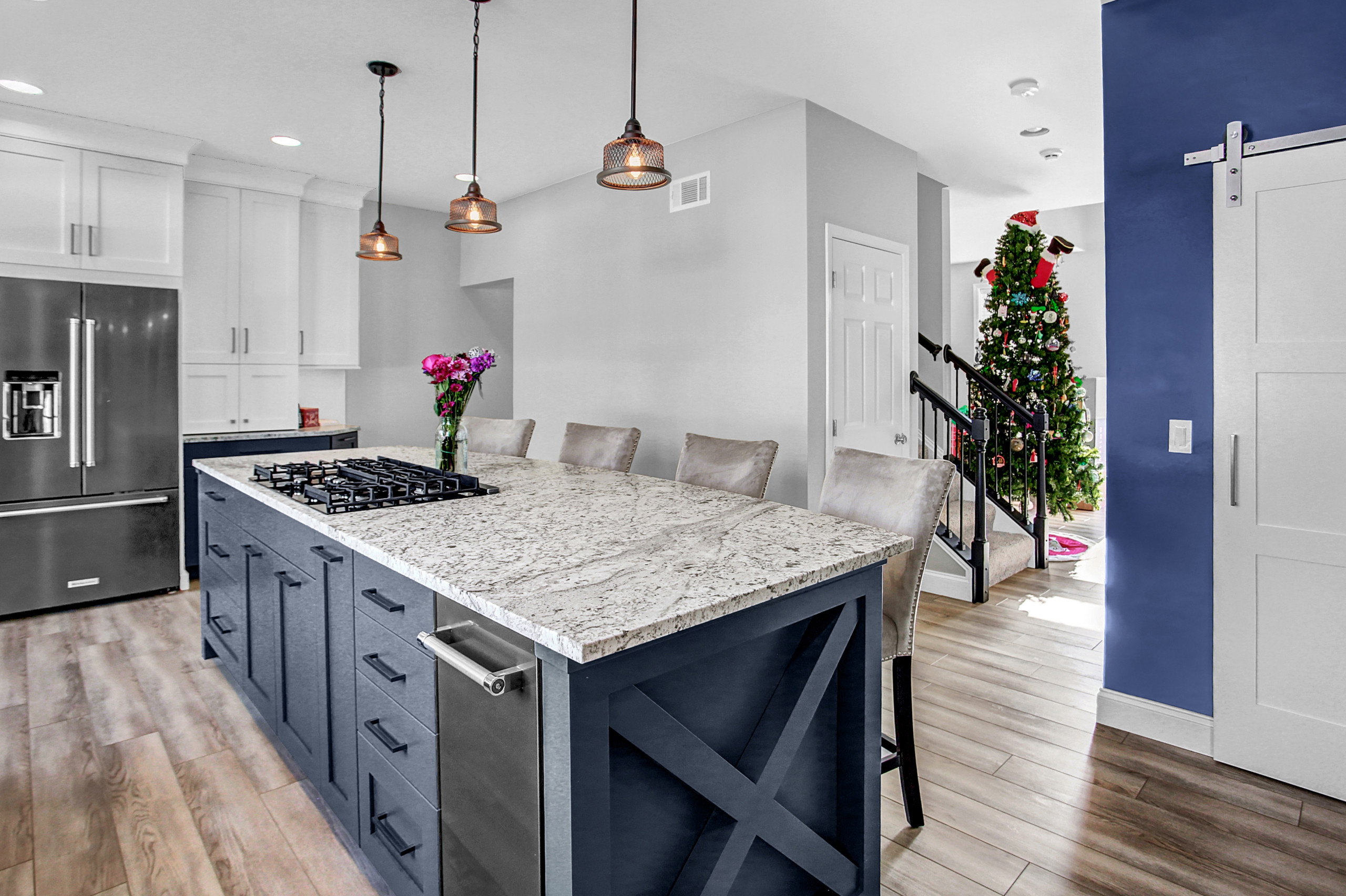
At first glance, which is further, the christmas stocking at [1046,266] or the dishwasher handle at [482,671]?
the christmas stocking at [1046,266]

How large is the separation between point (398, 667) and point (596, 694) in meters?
0.69

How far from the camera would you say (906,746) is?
2.01m

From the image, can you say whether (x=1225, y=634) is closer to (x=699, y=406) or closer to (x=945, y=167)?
(x=699, y=406)

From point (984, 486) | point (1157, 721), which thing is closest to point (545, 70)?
point (984, 486)

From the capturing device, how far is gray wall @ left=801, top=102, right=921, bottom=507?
3.76 m

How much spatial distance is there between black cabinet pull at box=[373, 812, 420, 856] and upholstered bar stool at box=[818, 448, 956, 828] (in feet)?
3.94

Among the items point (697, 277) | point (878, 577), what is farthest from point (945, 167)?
point (878, 577)

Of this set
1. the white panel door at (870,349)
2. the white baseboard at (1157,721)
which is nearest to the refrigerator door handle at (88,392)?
the white panel door at (870,349)

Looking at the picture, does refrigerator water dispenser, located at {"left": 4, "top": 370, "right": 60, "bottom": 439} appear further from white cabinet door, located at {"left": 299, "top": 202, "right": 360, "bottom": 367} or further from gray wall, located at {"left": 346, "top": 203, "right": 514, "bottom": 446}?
gray wall, located at {"left": 346, "top": 203, "right": 514, "bottom": 446}

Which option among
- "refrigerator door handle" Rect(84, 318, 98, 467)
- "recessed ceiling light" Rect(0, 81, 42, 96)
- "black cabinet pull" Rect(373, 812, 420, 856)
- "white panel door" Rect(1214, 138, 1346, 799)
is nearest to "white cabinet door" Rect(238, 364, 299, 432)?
"refrigerator door handle" Rect(84, 318, 98, 467)

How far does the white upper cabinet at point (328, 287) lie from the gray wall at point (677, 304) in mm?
1215

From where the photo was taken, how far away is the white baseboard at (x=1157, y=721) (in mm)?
2420

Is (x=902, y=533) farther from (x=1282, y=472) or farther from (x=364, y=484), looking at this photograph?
(x=364, y=484)

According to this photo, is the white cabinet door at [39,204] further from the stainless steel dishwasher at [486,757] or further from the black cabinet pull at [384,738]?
the stainless steel dishwasher at [486,757]
